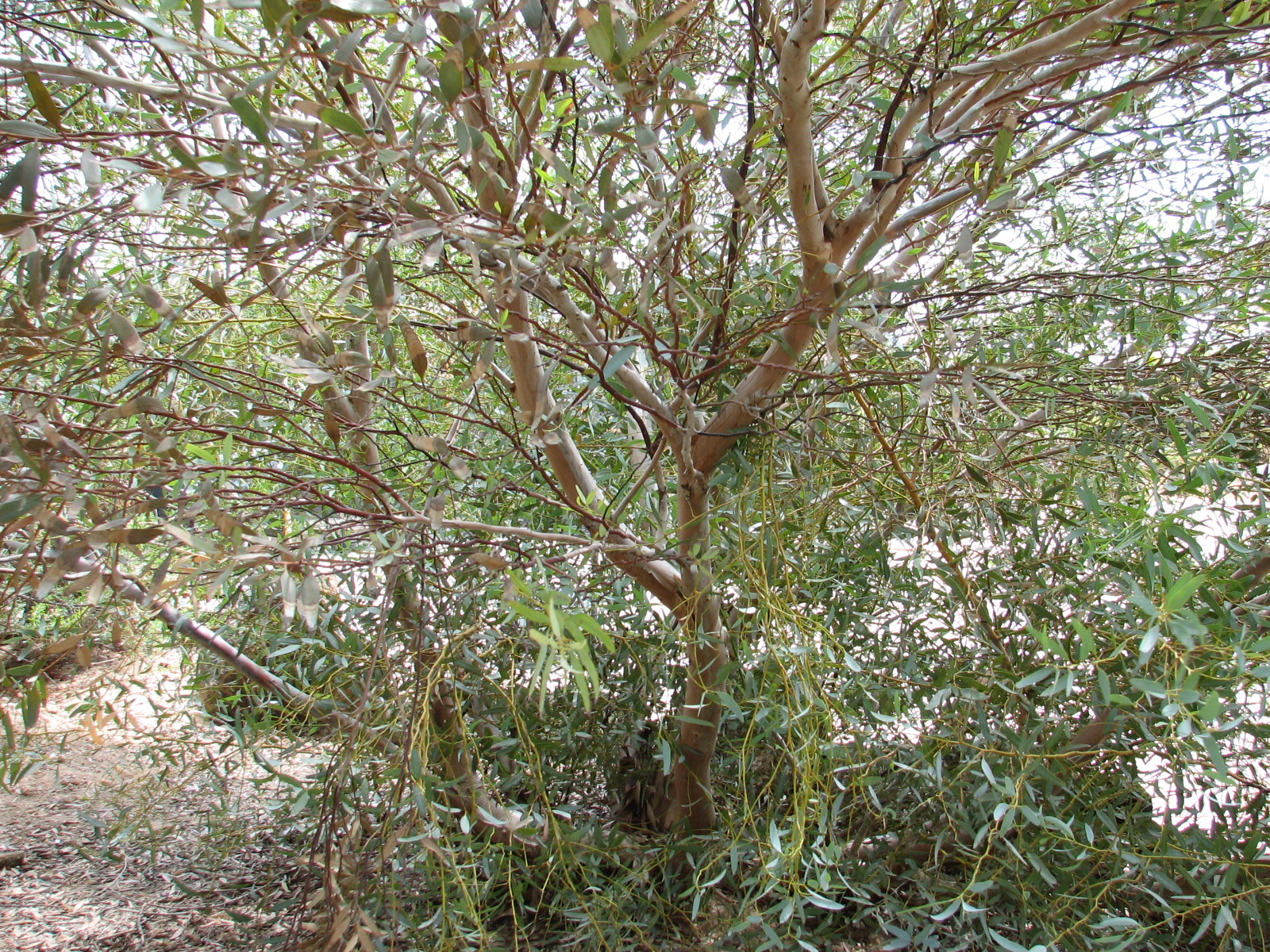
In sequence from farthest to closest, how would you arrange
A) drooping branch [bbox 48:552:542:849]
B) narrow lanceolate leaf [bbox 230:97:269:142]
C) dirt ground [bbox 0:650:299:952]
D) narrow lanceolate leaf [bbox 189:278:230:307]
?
1. dirt ground [bbox 0:650:299:952]
2. drooping branch [bbox 48:552:542:849]
3. narrow lanceolate leaf [bbox 189:278:230:307]
4. narrow lanceolate leaf [bbox 230:97:269:142]

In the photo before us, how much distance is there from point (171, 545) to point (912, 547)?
93cm

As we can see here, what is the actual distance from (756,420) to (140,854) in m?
1.62

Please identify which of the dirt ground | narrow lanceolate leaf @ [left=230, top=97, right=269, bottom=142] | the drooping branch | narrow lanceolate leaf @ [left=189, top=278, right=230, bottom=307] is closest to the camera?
narrow lanceolate leaf @ [left=230, top=97, right=269, bottom=142]

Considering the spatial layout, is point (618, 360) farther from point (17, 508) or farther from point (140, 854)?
point (140, 854)

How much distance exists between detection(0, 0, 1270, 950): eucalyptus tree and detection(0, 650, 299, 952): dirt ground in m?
0.27

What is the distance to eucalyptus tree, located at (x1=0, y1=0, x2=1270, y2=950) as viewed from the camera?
0.71 meters

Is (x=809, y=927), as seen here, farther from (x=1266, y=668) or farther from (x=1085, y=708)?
(x=1266, y=668)

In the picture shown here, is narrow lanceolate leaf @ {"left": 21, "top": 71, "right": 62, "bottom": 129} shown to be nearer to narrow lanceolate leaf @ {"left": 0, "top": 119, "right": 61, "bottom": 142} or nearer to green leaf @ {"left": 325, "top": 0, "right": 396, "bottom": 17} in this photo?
narrow lanceolate leaf @ {"left": 0, "top": 119, "right": 61, "bottom": 142}

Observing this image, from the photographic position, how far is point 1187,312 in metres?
1.03

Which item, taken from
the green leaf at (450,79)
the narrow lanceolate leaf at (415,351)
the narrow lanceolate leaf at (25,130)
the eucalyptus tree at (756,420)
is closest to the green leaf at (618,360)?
the eucalyptus tree at (756,420)

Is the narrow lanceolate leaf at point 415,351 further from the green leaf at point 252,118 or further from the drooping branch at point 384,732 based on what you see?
the drooping branch at point 384,732

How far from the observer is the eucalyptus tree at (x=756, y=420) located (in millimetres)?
709

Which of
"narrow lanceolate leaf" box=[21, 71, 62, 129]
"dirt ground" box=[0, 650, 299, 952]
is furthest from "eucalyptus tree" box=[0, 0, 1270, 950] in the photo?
"dirt ground" box=[0, 650, 299, 952]

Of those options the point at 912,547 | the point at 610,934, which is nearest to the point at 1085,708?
the point at 912,547
